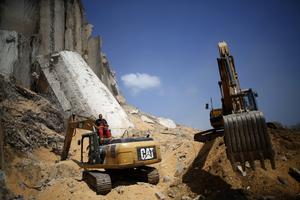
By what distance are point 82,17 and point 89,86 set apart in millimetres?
10483

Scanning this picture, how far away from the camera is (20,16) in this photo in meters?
20.0

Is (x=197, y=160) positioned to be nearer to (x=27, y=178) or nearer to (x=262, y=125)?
(x=262, y=125)

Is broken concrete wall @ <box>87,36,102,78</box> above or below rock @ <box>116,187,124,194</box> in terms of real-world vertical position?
above

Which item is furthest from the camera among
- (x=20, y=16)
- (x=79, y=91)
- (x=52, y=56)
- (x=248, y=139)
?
(x=20, y=16)

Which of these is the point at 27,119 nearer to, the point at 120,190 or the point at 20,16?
the point at 120,190

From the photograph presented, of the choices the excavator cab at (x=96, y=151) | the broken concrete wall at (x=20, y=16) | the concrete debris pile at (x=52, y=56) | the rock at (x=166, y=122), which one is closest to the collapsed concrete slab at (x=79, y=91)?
the concrete debris pile at (x=52, y=56)

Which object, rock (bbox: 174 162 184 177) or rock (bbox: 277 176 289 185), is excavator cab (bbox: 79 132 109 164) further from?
rock (bbox: 277 176 289 185)

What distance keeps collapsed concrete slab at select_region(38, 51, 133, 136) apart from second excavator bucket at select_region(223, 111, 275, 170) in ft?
34.7

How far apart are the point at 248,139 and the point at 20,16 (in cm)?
2014

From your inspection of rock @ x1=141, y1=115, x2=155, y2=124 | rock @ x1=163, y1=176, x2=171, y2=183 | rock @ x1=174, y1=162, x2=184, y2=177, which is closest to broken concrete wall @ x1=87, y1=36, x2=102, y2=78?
rock @ x1=141, y1=115, x2=155, y2=124

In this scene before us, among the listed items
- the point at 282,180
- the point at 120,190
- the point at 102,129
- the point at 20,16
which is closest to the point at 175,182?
the point at 120,190

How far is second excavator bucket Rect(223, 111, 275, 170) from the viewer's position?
19.0 ft

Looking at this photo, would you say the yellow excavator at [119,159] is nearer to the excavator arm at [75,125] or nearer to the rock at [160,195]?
the excavator arm at [75,125]

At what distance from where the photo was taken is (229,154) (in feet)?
19.4
